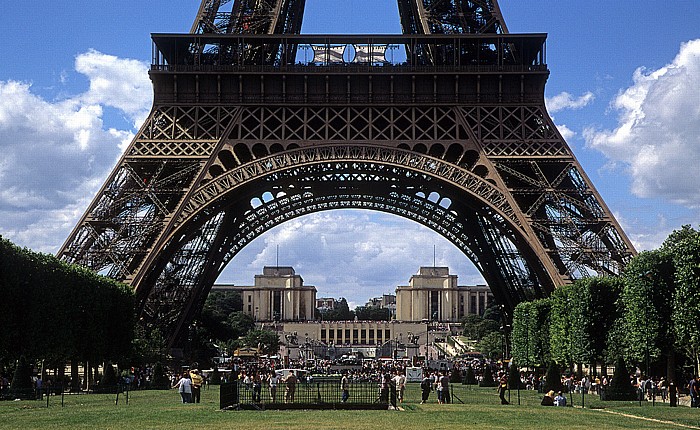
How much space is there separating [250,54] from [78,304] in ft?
66.3

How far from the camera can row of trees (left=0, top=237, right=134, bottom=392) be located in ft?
156

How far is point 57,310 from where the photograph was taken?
2032 inches

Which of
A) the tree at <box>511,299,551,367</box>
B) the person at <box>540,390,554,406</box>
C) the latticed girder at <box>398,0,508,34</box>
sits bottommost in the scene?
the person at <box>540,390,554,406</box>

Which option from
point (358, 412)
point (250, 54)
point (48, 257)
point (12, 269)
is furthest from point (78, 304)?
point (358, 412)

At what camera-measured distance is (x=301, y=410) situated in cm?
3650

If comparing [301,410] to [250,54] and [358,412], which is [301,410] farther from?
[250,54]

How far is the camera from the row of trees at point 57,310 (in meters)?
47.5

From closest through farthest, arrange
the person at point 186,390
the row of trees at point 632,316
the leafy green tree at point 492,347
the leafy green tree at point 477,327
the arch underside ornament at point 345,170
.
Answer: the person at point 186,390 → the row of trees at point 632,316 → the arch underside ornament at point 345,170 → the leafy green tree at point 492,347 → the leafy green tree at point 477,327

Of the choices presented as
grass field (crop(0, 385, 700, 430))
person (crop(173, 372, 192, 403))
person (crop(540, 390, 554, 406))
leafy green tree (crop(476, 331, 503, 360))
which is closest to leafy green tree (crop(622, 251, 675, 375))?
grass field (crop(0, 385, 700, 430))

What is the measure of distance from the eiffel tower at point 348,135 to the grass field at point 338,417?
18.2 meters

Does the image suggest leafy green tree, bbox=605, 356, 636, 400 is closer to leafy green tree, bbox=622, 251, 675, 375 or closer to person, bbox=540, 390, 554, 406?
leafy green tree, bbox=622, 251, 675, 375

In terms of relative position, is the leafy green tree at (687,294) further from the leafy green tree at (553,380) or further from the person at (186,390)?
the person at (186,390)

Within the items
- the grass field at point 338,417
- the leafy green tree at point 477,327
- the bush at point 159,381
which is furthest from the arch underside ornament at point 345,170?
the leafy green tree at point 477,327

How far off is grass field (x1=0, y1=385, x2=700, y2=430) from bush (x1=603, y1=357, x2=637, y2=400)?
5049mm
